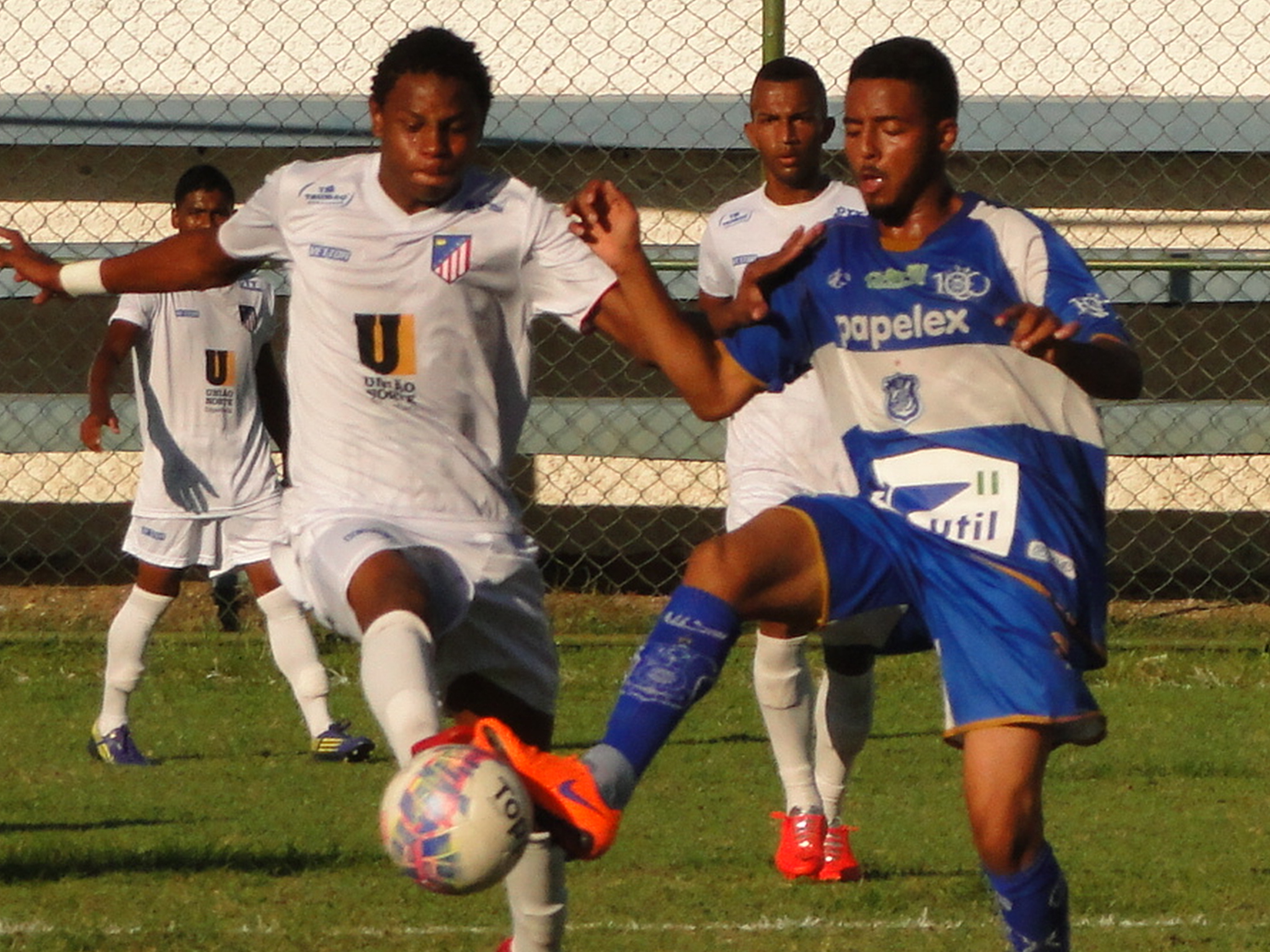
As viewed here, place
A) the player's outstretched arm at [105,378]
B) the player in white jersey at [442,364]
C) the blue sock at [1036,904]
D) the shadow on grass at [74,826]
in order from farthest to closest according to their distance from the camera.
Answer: the player's outstretched arm at [105,378], the shadow on grass at [74,826], the player in white jersey at [442,364], the blue sock at [1036,904]

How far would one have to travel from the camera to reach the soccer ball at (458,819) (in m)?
3.61

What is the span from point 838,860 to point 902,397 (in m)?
1.90

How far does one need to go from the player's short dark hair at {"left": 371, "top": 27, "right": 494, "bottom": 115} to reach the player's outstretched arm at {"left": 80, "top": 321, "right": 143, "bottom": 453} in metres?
3.52

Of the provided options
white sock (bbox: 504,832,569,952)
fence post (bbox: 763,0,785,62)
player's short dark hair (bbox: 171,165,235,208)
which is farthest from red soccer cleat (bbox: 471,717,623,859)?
fence post (bbox: 763,0,785,62)

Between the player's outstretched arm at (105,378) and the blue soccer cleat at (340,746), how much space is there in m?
1.37

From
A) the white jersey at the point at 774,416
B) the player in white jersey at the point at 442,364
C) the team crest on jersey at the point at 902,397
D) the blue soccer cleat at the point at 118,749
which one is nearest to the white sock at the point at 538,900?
the player in white jersey at the point at 442,364

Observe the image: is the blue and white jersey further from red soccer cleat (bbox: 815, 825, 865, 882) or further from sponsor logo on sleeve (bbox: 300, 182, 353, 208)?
red soccer cleat (bbox: 815, 825, 865, 882)

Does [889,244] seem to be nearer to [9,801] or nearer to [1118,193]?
[9,801]

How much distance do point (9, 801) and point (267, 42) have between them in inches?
215

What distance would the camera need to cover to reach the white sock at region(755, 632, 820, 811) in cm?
582

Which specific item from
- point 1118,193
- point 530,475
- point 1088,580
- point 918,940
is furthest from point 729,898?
point 1118,193

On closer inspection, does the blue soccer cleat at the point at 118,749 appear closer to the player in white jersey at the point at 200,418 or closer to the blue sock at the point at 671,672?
the player in white jersey at the point at 200,418

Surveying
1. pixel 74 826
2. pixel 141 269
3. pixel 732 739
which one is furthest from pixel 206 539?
pixel 141 269

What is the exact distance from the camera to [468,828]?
3.60m
